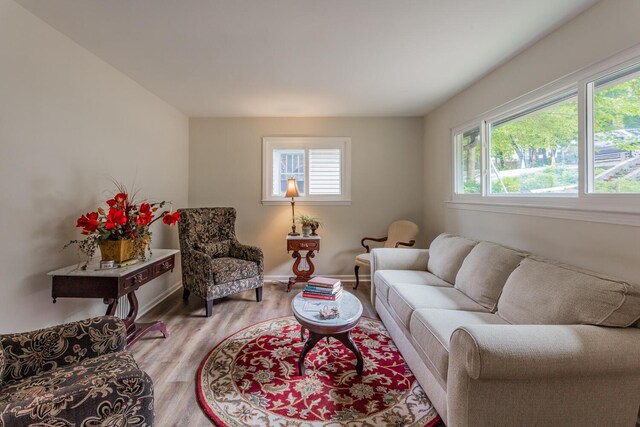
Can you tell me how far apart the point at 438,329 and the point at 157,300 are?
3.18m

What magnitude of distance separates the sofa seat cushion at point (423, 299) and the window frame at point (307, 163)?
6.51 feet

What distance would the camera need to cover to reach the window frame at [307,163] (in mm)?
4059

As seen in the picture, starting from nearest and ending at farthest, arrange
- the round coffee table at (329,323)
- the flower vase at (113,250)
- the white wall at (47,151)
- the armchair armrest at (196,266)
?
the white wall at (47,151) < the round coffee table at (329,323) < the flower vase at (113,250) < the armchair armrest at (196,266)

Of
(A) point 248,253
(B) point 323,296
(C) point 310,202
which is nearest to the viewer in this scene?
(B) point 323,296

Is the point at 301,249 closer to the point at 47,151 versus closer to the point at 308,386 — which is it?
the point at 308,386

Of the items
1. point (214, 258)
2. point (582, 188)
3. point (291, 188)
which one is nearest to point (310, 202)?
point (291, 188)

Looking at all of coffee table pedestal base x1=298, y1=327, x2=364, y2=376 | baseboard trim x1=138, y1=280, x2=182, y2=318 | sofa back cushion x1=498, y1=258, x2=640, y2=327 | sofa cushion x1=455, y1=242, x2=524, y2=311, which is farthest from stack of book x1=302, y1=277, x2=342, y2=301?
baseboard trim x1=138, y1=280, x2=182, y2=318

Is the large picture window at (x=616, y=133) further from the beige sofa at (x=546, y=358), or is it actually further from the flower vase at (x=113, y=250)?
the flower vase at (x=113, y=250)

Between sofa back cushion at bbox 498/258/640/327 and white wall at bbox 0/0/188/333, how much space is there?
124 inches

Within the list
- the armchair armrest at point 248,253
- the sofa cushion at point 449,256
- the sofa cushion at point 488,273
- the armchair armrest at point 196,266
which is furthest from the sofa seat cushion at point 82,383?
the sofa cushion at point 449,256

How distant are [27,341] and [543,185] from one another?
3421 mm

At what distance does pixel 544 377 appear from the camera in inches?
45.7

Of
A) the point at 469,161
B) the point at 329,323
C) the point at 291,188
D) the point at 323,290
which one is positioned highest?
the point at 469,161

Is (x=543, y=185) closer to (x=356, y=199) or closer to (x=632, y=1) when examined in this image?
(x=632, y=1)
